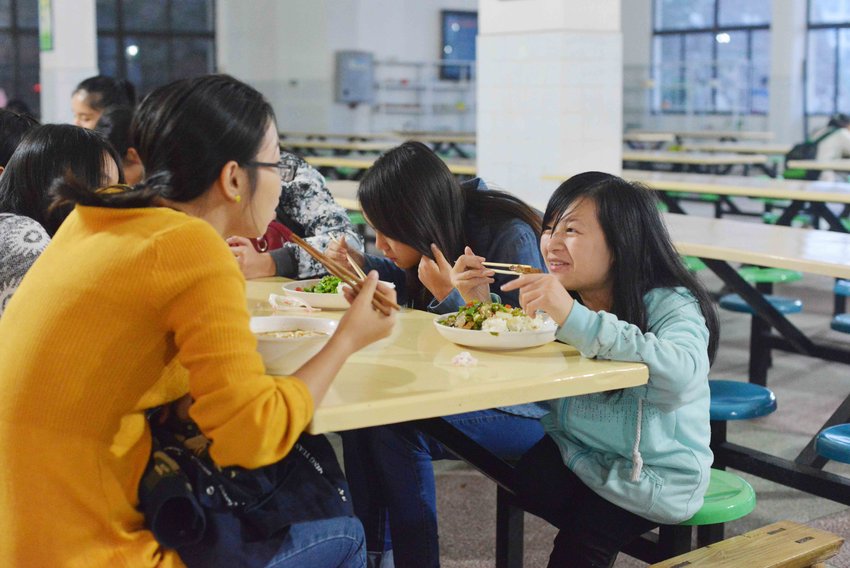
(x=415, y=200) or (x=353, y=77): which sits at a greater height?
(x=353, y=77)

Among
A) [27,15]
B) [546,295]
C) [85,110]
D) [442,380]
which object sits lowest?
[442,380]

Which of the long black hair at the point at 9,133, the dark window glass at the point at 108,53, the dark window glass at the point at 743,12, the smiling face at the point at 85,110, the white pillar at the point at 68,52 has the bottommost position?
the long black hair at the point at 9,133

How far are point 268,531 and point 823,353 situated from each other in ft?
8.84

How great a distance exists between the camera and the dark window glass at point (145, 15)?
554 inches

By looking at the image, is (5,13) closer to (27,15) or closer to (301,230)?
(27,15)

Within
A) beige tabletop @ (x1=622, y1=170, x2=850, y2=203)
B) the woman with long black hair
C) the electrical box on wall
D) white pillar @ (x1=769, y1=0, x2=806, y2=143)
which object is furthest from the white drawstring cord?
white pillar @ (x1=769, y1=0, x2=806, y2=143)

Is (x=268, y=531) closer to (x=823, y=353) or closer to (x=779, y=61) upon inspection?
(x=823, y=353)

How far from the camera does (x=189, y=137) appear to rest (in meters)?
1.48

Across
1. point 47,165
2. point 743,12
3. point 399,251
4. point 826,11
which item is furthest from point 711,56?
point 47,165

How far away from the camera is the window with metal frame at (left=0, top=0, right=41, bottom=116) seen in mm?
13570

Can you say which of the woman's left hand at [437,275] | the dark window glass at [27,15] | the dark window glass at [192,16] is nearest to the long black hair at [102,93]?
the woman's left hand at [437,275]

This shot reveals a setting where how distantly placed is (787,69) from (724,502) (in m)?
13.1

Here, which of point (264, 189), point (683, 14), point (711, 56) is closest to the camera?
point (264, 189)

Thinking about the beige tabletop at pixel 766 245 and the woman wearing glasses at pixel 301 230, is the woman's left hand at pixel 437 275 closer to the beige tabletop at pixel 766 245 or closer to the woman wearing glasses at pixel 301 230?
the woman wearing glasses at pixel 301 230
